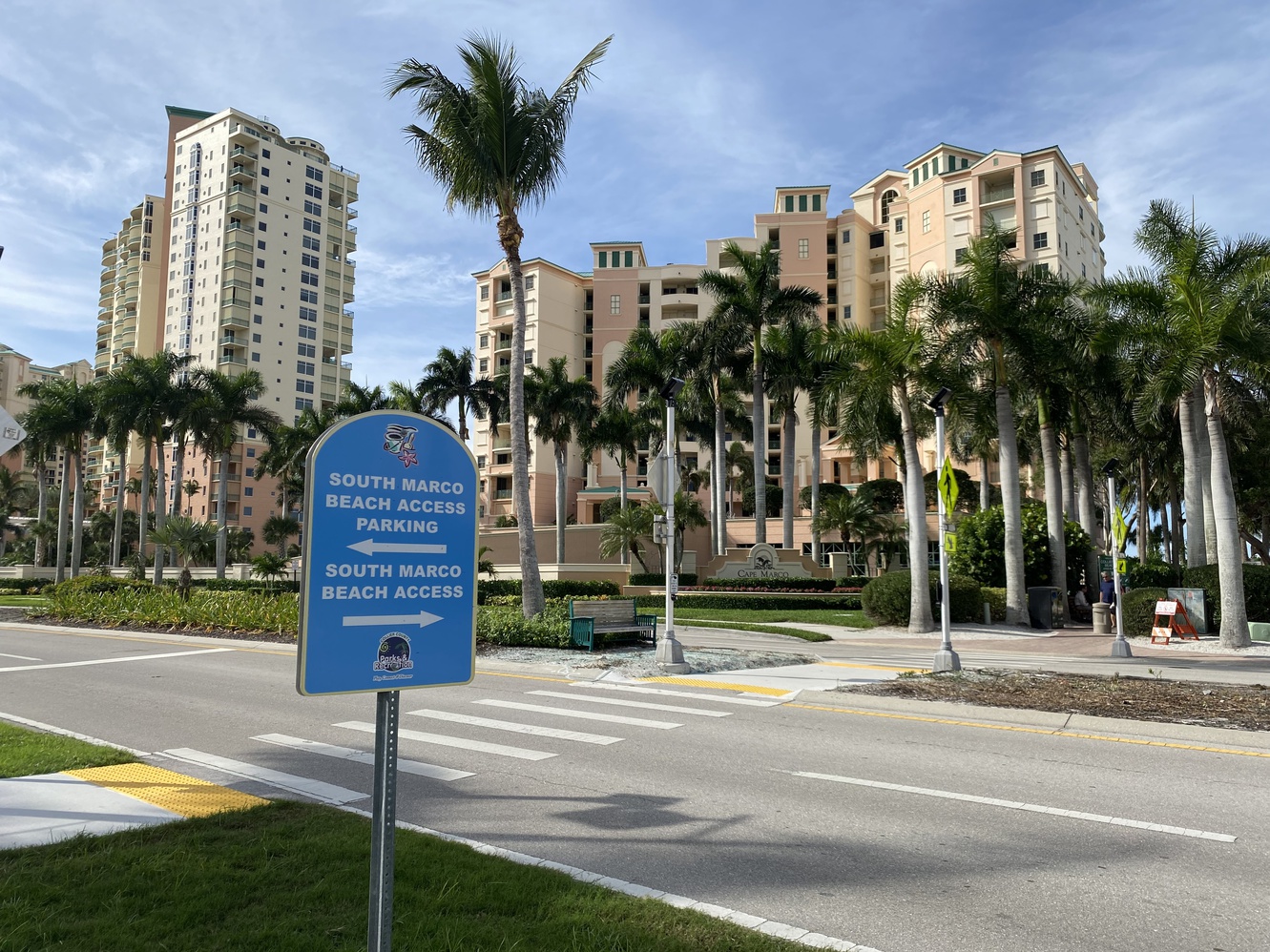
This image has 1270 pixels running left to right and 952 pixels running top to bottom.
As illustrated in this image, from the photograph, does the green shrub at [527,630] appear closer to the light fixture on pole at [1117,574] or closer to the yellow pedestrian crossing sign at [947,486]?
the yellow pedestrian crossing sign at [947,486]

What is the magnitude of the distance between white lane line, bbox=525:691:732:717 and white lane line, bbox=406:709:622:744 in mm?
1891

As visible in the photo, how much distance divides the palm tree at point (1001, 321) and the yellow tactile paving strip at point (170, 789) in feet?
80.5

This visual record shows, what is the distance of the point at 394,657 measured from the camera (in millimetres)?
3189

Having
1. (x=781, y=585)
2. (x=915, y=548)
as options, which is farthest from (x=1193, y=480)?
(x=781, y=585)

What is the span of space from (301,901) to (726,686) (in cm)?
1000

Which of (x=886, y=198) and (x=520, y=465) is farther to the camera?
(x=886, y=198)

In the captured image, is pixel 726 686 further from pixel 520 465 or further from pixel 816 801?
pixel 520 465

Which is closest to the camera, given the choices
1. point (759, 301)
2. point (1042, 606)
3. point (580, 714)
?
point (580, 714)

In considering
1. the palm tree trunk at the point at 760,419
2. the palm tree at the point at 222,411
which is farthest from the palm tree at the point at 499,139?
the palm tree at the point at 222,411

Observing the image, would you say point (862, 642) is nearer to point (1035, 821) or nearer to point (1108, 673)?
point (1108, 673)

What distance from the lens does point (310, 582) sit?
2.97m

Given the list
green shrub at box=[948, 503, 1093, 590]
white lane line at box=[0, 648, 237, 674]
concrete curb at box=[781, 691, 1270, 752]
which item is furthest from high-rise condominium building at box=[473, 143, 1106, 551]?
concrete curb at box=[781, 691, 1270, 752]

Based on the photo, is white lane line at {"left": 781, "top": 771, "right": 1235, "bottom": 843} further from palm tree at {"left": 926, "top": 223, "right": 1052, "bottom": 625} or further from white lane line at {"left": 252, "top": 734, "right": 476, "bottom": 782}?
palm tree at {"left": 926, "top": 223, "right": 1052, "bottom": 625}

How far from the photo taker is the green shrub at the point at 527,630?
18859 mm
